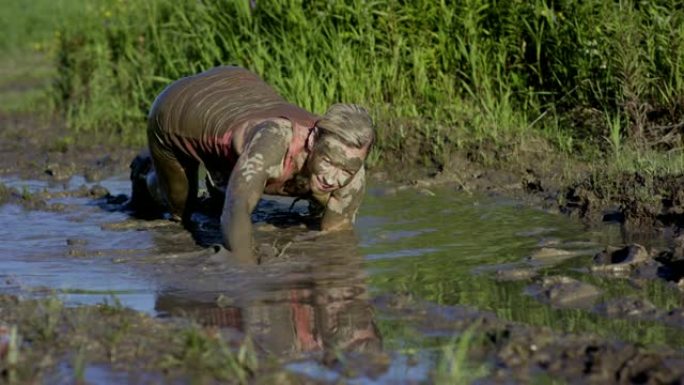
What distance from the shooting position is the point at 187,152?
7305 millimetres

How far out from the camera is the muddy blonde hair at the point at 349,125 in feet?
20.9

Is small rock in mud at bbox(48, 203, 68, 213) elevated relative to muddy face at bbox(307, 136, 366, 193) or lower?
lower

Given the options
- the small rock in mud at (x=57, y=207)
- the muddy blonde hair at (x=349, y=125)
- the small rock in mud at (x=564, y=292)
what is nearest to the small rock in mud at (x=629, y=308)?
the small rock in mud at (x=564, y=292)

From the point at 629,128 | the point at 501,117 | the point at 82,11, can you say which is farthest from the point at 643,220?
the point at 82,11

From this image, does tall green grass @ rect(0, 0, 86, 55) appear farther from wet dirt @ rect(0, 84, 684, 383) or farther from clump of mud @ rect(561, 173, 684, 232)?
clump of mud @ rect(561, 173, 684, 232)

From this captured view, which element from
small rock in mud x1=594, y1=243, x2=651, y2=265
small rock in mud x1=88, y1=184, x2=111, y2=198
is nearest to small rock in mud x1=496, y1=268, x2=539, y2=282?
small rock in mud x1=594, y1=243, x2=651, y2=265

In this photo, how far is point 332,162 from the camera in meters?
6.43

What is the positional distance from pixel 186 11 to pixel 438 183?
135 inches

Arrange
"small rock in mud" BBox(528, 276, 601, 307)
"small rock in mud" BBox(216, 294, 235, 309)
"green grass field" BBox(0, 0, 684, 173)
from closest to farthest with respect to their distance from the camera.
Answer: "small rock in mud" BBox(528, 276, 601, 307) → "small rock in mud" BBox(216, 294, 235, 309) → "green grass field" BBox(0, 0, 684, 173)

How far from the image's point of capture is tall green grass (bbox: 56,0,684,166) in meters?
8.89

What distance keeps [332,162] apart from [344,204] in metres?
0.64

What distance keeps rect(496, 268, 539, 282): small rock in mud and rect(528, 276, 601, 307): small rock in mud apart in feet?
0.68

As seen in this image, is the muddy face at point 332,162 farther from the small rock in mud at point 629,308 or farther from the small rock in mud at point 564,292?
the small rock in mud at point 629,308

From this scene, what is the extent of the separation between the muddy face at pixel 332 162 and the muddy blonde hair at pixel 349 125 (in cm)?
4
